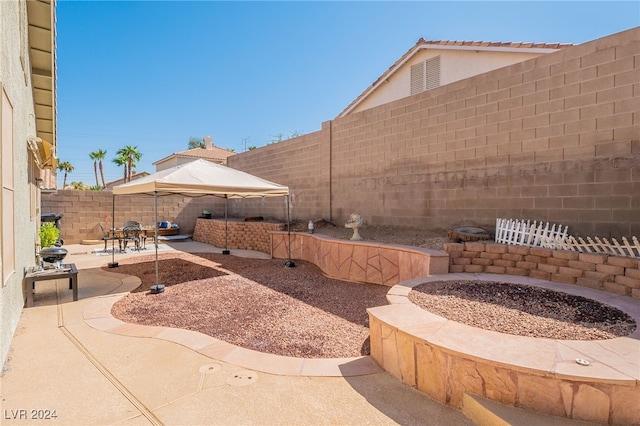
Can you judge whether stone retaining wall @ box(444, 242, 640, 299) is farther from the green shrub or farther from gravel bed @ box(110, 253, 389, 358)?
the green shrub

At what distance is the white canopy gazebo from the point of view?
5.70 m

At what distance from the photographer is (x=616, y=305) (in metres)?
3.40

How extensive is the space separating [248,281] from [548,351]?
17.2 ft

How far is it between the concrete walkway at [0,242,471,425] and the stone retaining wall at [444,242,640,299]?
127 inches

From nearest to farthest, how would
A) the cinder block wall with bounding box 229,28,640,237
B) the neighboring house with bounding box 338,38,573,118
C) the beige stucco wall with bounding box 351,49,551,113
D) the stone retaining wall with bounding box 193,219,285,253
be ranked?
the cinder block wall with bounding box 229,28,640,237 < the stone retaining wall with bounding box 193,219,285,253 < the neighboring house with bounding box 338,38,573,118 < the beige stucco wall with bounding box 351,49,551,113

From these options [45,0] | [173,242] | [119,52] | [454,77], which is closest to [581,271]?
[45,0]

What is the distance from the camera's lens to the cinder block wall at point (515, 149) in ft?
15.8

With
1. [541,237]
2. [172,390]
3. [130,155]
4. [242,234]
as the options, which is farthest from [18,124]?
[130,155]

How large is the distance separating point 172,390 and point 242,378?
543 mm

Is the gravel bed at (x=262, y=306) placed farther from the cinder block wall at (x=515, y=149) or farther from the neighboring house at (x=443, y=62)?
the neighboring house at (x=443, y=62)

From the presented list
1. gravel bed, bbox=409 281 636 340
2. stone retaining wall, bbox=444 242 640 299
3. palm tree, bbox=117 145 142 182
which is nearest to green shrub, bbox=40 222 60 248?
gravel bed, bbox=409 281 636 340

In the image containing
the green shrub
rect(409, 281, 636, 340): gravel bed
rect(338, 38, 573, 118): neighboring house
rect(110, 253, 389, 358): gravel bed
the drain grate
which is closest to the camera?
the drain grate

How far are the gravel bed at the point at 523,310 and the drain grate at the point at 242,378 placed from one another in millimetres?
1974

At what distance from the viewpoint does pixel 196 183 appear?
20.0ft
